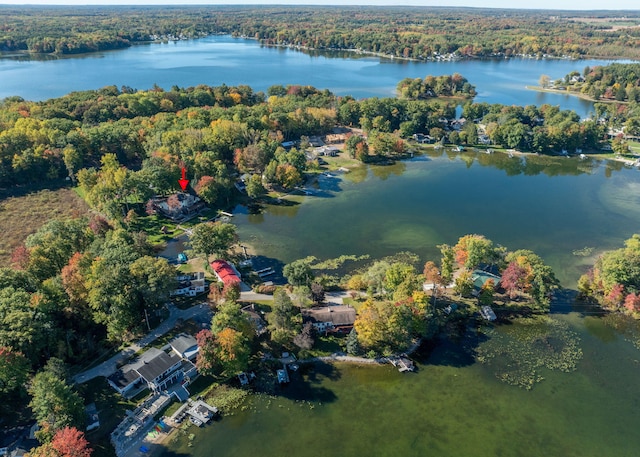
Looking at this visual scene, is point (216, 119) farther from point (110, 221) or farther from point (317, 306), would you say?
point (317, 306)

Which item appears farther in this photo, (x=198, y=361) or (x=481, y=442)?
(x=198, y=361)

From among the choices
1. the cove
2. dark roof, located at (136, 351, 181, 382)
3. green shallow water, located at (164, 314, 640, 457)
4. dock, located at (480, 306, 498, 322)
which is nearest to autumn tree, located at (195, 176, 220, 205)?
the cove

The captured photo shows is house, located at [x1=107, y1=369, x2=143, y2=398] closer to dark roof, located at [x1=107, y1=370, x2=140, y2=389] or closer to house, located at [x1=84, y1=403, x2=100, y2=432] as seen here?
dark roof, located at [x1=107, y1=370, x2=140, y2=389]

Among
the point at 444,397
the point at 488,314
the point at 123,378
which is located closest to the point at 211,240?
the point at 123,378

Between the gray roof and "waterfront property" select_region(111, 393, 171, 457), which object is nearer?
"waterfront property" select_region(111, 393, 171, 457)

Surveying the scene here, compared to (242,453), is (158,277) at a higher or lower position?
higher

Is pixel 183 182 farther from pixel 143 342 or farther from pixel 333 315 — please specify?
pixel 333 315

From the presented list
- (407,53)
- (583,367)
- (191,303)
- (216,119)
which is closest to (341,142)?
(216,119)

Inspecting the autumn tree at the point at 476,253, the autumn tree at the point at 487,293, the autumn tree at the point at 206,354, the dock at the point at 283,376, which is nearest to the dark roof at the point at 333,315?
the dock at the point at 283,376
